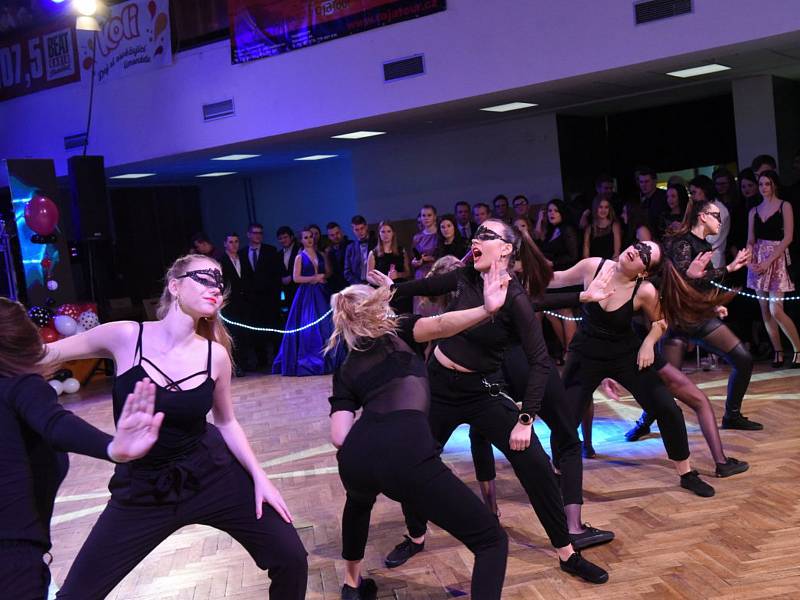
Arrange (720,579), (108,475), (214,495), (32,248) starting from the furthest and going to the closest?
(32,248), (108,475), (720,579), (214,495)

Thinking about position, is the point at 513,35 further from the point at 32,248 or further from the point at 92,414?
the point at 32,248

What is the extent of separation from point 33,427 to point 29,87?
1062 cm

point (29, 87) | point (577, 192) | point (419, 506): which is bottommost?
point (419, 506)

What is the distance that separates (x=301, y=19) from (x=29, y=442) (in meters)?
7.34

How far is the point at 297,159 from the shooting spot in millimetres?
12719

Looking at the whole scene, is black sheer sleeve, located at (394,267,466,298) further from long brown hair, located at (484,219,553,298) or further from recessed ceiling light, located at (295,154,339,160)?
recessed ceiling light, located at (295,154,339,160)

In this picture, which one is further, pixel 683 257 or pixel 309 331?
pixel 309 331

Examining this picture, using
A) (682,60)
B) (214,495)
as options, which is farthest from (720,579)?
(682,60)

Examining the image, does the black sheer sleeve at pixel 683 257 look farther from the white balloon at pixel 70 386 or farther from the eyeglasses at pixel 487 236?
the white balloon at pixel 70 386

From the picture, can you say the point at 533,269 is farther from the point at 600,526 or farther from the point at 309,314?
the point at 309,314

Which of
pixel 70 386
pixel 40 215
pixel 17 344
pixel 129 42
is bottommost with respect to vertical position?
pixel 70 386

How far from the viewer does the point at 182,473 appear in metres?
2.70

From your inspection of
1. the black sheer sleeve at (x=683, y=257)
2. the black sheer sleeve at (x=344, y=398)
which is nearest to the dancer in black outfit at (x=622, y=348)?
the black sheer sleeve at (x=683, y=257)

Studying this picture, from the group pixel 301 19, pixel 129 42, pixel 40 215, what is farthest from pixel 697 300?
pixel 129 42
